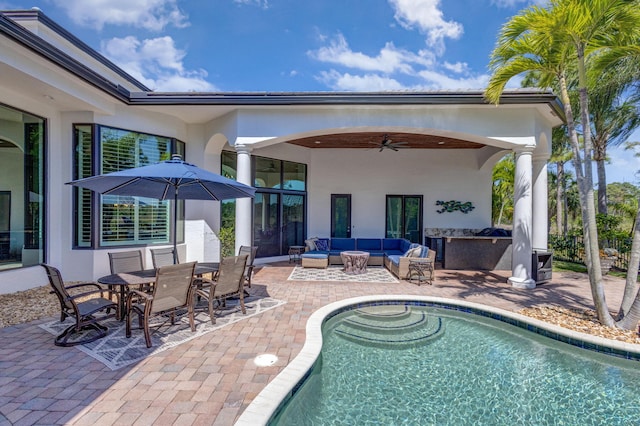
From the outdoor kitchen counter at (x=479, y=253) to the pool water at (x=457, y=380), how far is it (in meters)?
4.60

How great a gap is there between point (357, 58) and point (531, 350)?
11.7 meters

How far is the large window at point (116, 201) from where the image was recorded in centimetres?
726

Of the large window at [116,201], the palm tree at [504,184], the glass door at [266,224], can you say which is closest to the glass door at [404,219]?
the glass door at [266,224]

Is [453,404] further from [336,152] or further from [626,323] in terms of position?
[336,152]

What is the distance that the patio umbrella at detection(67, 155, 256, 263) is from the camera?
14.5 feet

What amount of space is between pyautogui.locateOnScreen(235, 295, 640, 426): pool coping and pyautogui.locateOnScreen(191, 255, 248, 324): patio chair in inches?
55.1

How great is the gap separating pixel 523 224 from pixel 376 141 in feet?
17.1

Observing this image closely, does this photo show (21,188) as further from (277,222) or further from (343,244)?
(343,244)

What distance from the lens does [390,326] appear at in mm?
5168

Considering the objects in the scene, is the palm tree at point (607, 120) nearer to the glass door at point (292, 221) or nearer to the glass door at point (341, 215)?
the glass door at point (341, 215)

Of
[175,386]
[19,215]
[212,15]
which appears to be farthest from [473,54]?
[19,215]

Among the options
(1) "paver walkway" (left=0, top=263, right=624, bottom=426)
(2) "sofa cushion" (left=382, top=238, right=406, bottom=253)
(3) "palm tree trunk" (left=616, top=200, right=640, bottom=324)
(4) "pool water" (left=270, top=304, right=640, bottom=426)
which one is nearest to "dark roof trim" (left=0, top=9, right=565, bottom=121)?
(3) "palm tree trunk" (left=616, top=200, right=640, bottom=324)

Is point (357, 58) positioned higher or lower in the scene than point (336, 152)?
higher

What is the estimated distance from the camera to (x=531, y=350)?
4.45 m
